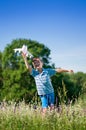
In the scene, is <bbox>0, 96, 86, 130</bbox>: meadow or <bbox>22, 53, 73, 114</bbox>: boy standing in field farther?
<bbox>22, 53, 73, 114</bbox>: boy standing in field

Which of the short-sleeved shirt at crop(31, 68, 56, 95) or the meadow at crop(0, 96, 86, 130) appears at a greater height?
the short-sleeved shirt at crop(31, 68, 56, 95)

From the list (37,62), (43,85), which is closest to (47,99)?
(43,85)

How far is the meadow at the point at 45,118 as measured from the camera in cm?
714

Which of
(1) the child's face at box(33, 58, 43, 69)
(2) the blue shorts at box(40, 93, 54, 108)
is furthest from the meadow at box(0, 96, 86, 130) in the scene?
(1) the child's face at box(33, 58, 43, 69)

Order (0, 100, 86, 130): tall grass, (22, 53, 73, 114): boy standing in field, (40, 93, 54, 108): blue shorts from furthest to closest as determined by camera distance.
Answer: (22, 53, 73, 114): boy standing in field < (40, 93, 54, 108): blue shorts < (0, 100, 86, 130): tall grass

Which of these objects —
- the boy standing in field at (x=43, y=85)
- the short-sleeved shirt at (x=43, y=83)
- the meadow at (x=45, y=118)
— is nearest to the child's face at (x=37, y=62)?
the boy standing in field at (x=43, y=85)

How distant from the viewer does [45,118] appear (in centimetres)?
742

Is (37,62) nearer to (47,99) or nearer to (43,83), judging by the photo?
(43,83)

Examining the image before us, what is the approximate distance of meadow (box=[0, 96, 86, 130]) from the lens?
281 inches

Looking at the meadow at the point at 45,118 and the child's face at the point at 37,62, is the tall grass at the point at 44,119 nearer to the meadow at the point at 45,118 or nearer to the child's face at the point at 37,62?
the meadow at the point at 45,118

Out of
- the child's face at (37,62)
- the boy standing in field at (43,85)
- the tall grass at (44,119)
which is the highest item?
the child's face at (37,62)

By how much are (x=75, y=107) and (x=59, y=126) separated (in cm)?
78

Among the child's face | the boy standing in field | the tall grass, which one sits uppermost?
the child's face

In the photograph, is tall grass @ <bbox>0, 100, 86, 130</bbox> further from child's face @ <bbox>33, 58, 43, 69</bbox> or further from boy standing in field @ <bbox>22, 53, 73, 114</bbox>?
child's face @ <bbox>33, 58, 43, 69</bbox>
